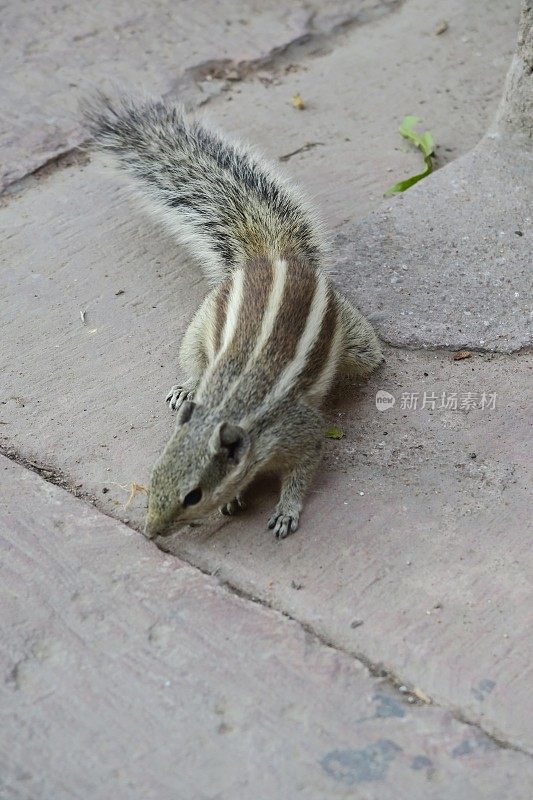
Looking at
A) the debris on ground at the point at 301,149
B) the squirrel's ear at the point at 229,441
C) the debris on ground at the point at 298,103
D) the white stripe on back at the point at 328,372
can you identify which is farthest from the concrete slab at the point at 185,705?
the debris on ground at the point at 298,103

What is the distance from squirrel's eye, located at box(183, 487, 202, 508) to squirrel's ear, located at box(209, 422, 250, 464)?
134 millimetres

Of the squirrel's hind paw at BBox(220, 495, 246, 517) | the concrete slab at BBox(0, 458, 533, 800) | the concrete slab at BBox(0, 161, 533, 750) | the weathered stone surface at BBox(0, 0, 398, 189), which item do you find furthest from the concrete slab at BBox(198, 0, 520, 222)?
the concrete slab at BBox(0, 458, 533, 800)

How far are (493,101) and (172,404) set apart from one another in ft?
9.77

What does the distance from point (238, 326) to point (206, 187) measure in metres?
1.18

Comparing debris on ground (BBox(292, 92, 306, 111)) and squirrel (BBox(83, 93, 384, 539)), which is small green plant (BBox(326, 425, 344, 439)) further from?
debris on ground (BBox(292, 92, 306, 111))

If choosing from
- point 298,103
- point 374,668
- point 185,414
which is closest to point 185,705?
point 374,668

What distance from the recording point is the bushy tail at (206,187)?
416cm

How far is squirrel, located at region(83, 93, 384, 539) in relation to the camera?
312cm

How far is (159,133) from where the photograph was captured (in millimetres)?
4613

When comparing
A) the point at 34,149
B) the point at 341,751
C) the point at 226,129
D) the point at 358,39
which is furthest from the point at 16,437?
the point at 358,39

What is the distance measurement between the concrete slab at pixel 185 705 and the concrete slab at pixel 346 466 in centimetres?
13

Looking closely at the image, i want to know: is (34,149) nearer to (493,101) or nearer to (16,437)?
(16,437)

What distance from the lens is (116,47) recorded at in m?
5.88

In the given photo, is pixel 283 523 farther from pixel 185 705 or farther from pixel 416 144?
pixel 416 144
